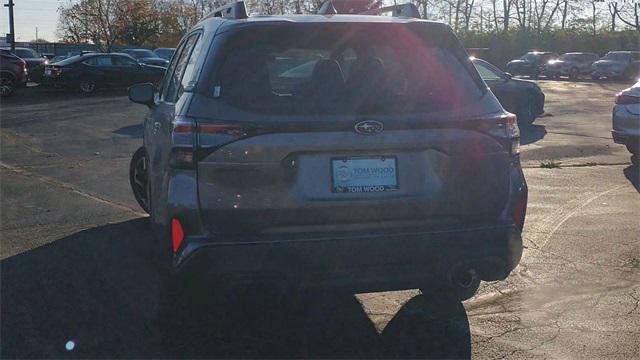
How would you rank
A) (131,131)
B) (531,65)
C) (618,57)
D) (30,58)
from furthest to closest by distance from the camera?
(531,65) → (618,57) → (30,58) → (131,131)

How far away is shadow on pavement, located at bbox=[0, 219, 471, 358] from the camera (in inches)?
170

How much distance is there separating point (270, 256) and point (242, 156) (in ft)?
1.68

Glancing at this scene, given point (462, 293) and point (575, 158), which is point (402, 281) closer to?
point (462, 293)

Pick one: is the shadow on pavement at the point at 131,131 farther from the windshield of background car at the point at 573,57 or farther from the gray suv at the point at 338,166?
the windshield of background car at the point at 573,57

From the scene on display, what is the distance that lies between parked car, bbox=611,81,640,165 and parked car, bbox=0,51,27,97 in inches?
831

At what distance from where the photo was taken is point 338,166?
3955 mm

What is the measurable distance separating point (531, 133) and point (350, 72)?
40.4 ft

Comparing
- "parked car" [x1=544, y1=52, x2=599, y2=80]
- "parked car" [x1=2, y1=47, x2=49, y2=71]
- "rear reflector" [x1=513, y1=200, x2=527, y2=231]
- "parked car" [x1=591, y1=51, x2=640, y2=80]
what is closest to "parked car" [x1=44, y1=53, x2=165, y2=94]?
"parked car" [x1=2, y1=47, x2=49, y2=71]

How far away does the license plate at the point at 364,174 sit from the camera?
3.95 m

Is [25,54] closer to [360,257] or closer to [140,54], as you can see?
[140,54]

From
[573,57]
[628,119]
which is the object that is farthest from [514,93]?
[573,57]

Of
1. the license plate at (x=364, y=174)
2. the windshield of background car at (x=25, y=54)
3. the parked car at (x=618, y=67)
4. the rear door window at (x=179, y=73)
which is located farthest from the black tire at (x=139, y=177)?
the parked car at (x=618, y=67)

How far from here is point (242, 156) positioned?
12.6 feet

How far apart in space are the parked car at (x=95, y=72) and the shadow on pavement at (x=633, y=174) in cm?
2138
